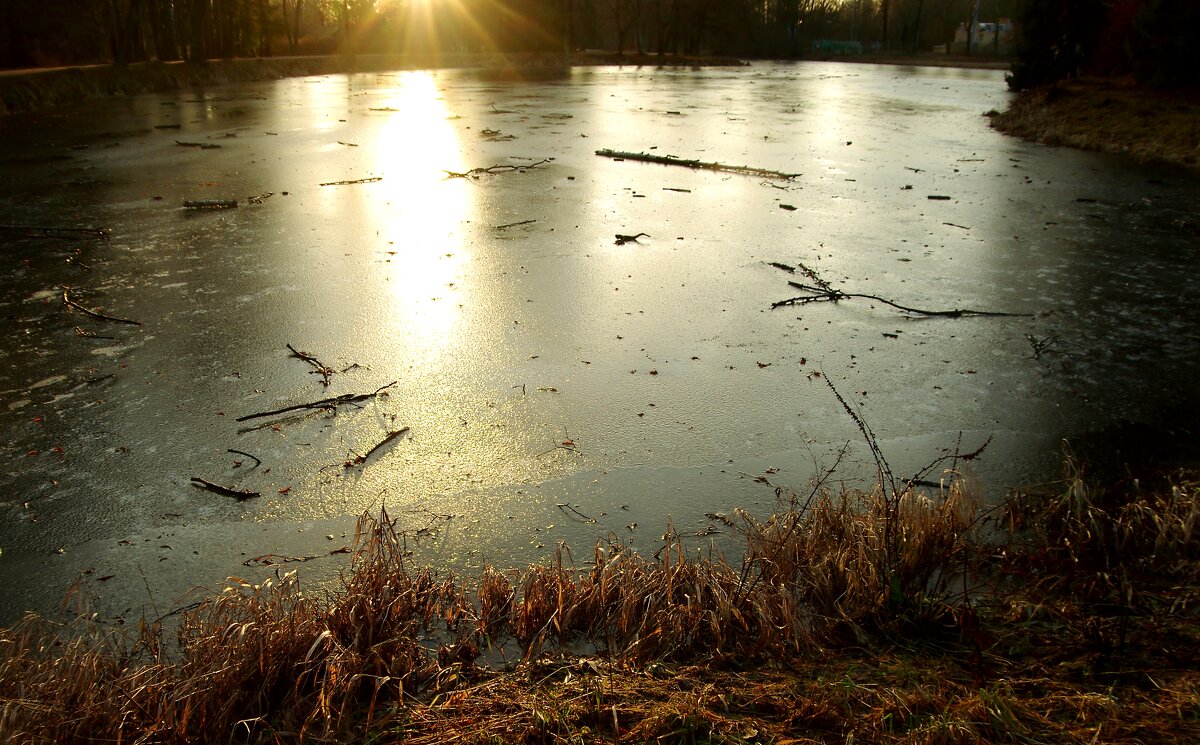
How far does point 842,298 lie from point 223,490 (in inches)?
197

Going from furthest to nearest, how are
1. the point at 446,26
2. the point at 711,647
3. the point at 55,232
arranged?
the point at 446,26 → the point at 55,232 → the point at 711,647

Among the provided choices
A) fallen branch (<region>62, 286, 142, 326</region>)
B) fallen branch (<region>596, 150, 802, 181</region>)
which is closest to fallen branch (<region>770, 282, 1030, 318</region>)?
fallen branch (<region>62, 286, 142, 326</region>)

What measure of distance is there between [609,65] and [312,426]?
Answer: 5654cm

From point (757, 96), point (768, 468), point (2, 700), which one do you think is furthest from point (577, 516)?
point (757, 96)

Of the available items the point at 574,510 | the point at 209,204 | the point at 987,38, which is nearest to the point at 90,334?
the point at 574,510

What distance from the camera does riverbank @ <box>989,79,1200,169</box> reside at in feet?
47.6

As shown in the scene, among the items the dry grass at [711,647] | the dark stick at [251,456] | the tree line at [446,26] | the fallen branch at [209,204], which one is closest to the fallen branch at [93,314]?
the dark stick at [251,456]

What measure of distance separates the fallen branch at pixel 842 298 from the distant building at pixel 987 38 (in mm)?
67419

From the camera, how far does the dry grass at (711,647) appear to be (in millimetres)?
2520

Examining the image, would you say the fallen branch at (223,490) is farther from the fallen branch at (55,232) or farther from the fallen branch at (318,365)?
the fallen branch at (55,232)

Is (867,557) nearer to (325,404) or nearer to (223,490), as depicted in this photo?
(223,490)

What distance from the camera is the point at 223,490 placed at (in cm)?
401

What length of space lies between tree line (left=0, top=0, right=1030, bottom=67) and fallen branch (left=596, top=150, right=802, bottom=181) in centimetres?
2341

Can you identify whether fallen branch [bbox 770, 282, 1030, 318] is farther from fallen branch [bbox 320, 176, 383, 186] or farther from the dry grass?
fallen branch [bbox 320, 176, 383, 186]
